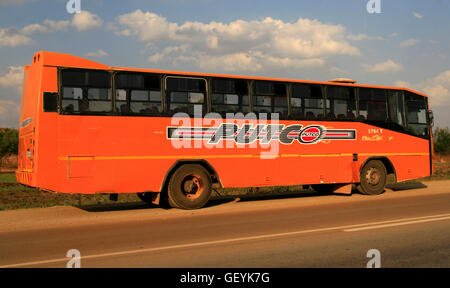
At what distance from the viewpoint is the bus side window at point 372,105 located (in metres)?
15.4

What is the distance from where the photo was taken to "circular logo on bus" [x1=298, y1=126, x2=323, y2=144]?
14.3 meters

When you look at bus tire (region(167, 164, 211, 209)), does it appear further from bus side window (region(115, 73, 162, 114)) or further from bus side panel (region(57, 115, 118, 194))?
bus side window (region(115, 73, 162, 114))

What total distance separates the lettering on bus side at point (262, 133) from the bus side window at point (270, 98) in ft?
1.46

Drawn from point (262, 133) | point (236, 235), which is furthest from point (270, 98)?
point (236, 235)

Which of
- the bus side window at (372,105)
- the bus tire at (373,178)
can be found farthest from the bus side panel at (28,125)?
the bus tire at (373,178)

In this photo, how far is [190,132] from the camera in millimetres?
12516

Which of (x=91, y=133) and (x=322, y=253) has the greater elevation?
(x=91, y=133)

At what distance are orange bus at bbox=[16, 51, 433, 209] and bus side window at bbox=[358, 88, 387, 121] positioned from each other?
0.12 feet

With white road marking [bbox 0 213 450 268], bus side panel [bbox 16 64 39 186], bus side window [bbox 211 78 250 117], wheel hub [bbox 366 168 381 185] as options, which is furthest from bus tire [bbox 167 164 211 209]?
wheel hub [bbox 366 168 381 185]

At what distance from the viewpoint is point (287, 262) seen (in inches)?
244
